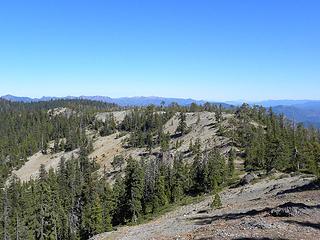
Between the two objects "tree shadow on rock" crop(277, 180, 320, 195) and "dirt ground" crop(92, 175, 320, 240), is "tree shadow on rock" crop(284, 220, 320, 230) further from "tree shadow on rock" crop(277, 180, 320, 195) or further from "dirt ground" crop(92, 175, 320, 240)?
"tree shadow on rock" crop(277, 180, 320, 195)

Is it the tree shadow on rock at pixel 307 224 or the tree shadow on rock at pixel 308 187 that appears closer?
the tree shadow on rock at pixel 307 224

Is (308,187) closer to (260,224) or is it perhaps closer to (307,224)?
(307,224)

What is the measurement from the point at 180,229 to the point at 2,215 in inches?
2362

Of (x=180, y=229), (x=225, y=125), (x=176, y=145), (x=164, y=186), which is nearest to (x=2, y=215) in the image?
(x=164, y=186)

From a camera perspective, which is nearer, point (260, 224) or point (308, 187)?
point (260, 224)

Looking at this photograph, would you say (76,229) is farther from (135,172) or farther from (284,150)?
(284,150)

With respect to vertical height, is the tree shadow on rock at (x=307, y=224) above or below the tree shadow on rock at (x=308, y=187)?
above

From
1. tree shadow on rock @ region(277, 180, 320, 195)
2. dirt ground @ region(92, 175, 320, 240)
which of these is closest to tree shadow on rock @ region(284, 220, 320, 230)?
dirt ground @ region(92, 175, 320, 240)

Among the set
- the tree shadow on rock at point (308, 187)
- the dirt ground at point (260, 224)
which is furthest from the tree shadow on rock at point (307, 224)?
the tree shadow on rock at point (308, 187)

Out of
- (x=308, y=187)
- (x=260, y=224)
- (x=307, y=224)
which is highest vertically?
(x=307, y=224)

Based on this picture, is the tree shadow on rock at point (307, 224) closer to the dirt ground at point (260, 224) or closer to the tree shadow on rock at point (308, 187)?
the dirt ground at point (260, 224)

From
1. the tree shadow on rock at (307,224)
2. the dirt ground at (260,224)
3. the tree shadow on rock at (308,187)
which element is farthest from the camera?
the tree shadow on rock at (308,187)

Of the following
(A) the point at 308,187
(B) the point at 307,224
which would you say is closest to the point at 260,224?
(B) the point at 307,224

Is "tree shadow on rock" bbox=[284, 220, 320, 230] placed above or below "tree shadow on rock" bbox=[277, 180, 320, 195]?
above
